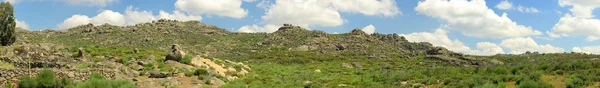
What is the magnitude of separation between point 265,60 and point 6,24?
37.2 meters

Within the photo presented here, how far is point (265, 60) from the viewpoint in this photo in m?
70.2

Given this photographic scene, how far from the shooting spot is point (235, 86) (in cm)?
2584

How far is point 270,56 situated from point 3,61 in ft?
171

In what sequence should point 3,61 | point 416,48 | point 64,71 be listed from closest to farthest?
point 64,71 → point 3,61 → point 416,48

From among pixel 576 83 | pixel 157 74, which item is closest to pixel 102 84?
pixel 157 74

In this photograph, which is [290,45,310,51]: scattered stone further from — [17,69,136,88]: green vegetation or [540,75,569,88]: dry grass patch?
[17,69,136,88]: green vegetation

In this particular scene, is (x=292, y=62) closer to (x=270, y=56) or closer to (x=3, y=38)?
(x=270, y=56)

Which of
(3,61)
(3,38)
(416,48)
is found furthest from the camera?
(416,48)

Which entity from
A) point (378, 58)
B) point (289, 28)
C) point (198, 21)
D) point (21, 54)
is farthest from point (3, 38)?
point (198, 21)

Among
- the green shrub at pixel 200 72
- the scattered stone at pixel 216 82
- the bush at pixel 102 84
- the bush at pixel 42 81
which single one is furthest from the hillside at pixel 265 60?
the bush at pixel 102 84

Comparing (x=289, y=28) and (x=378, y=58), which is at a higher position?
(x=289, y=28)

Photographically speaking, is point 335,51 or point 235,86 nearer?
point 235,86

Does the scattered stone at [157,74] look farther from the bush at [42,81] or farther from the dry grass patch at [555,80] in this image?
the dry grass patch at [555,80]

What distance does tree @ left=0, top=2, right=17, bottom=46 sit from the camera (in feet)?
137
